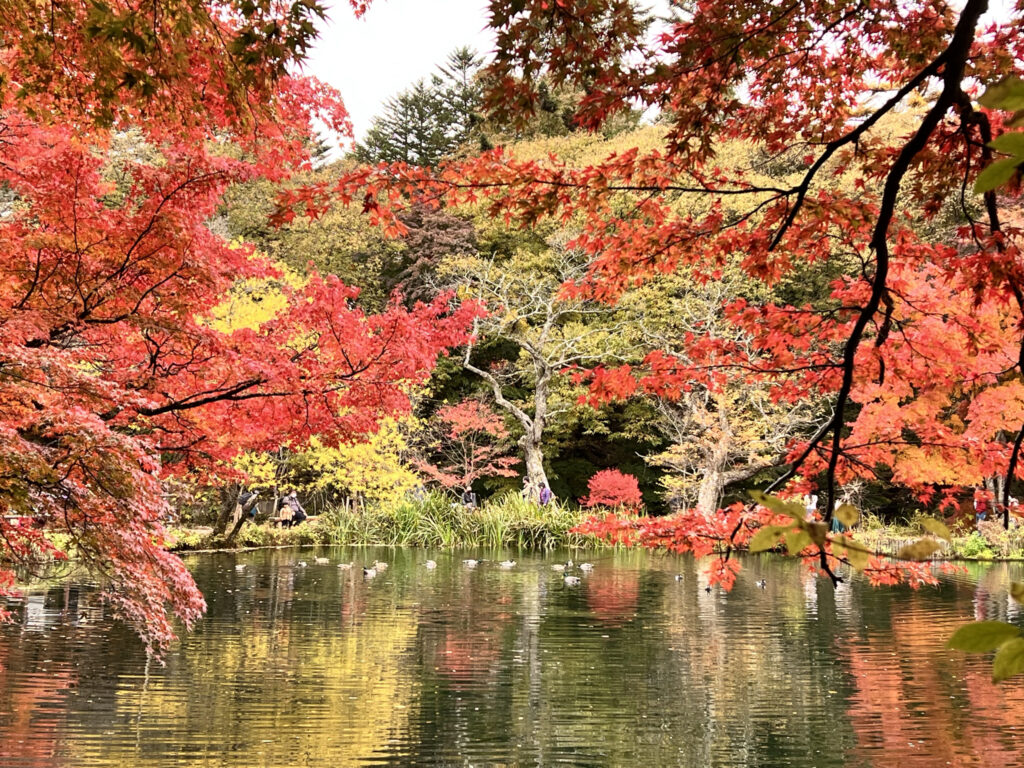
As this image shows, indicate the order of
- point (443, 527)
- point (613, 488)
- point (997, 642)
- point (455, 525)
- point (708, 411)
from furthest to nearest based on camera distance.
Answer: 1. point (708, 411)
2. point (613, 488)
3. point (455, 525)
4. point (443, 527)
5. point (997, 642)

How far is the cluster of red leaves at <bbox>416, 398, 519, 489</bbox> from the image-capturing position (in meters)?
21.1

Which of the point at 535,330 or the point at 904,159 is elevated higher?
the point at 535,330

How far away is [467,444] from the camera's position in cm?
2244

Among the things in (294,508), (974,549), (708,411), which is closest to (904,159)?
(974,549)

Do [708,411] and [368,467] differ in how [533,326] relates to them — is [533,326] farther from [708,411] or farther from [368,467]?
[368,467]

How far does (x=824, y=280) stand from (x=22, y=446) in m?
21.1

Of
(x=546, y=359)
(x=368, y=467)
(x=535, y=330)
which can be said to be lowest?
(x=368, y=467)

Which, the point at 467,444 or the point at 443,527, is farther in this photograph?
the point at 467,444

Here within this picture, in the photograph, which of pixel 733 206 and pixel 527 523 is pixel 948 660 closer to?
pixel 527 523

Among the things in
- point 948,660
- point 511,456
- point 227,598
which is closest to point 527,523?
point 511,456

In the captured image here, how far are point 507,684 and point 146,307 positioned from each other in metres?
3.51

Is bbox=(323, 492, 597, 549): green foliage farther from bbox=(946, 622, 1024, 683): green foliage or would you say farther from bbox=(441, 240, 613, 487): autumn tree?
bbox=(946, 622, 1024, 683): green foliage

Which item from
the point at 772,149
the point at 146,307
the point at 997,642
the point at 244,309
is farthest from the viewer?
the point at 244,309

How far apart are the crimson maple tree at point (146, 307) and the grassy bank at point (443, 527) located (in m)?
10.5
